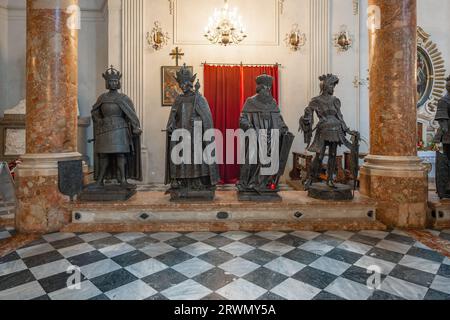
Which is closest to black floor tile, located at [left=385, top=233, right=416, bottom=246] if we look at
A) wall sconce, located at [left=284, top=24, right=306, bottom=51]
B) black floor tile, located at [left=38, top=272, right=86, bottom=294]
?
black floor tile, located at [left=38, top=272, right=86, bottom=294]

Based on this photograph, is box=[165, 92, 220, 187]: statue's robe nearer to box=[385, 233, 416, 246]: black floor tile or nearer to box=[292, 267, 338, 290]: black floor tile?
box=[292, 267, 338, 290]: black floor tile

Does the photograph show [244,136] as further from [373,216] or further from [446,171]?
[446,171]

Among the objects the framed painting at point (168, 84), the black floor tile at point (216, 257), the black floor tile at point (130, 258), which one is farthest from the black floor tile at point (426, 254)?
the framed painting at point (168, 84)

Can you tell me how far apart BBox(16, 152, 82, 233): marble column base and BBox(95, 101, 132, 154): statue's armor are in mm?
663

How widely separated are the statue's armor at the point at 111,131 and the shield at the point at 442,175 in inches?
180

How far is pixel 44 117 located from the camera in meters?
3.77

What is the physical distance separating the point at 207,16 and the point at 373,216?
6694mm

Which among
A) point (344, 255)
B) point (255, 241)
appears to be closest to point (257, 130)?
point (255, 241)

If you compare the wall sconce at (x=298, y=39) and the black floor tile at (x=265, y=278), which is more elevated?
the wall sconce at (x=298, y=39)

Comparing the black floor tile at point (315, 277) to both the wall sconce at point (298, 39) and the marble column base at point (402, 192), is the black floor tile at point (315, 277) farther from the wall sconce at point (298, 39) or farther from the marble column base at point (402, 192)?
the wall sconce at point (298, 39)

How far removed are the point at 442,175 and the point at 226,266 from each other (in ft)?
11.6

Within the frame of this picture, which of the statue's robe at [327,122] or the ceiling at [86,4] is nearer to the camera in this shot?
the statue's robe at [327,122]

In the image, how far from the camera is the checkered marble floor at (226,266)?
86.8 inches

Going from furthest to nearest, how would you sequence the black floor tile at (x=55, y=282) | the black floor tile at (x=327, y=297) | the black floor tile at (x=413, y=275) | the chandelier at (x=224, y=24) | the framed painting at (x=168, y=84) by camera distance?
the framed painting at (x=168, y=84) < the chandelier at (x=224, y=24) < the black floor tile at (x=413, y=275) < the black floor tile at (x=55, y=282) < the black floor tile at (x=327, y=297)
